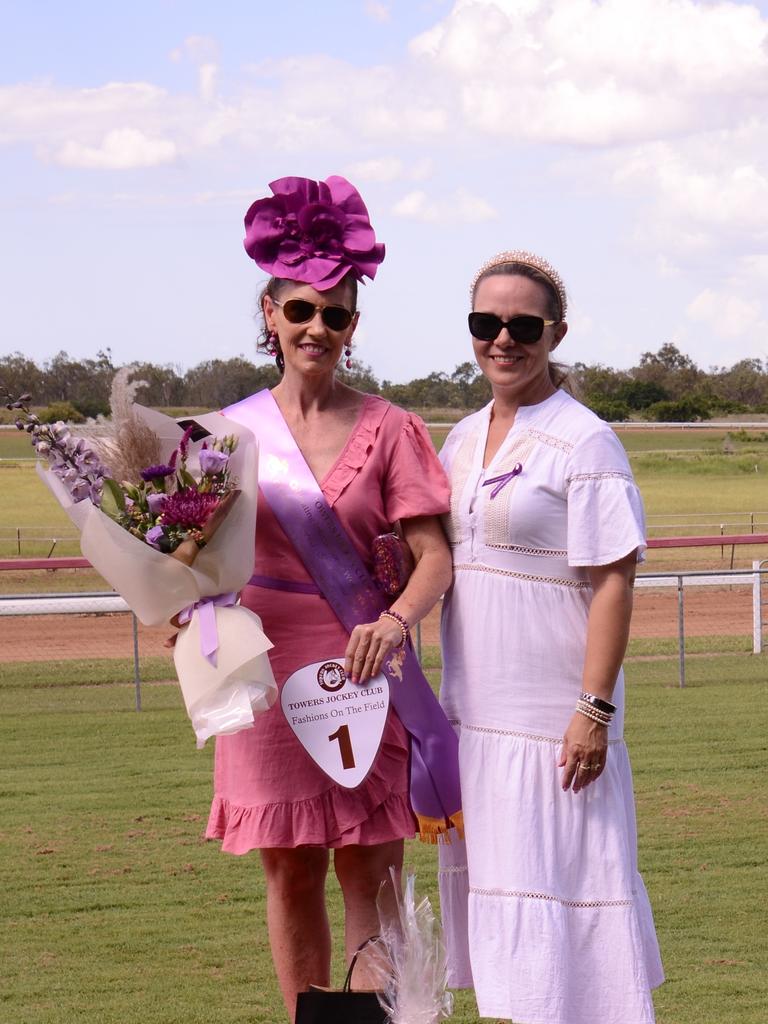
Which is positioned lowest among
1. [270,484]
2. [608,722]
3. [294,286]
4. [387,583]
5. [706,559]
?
[706,559]

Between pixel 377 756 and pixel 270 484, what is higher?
pixel 270 484

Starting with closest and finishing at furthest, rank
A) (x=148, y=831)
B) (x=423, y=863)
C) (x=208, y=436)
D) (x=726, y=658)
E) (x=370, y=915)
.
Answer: (x=208, y=436), (x=370, y=915), (x=423, y=863), (x=148, y=831), (x=726, y=658)

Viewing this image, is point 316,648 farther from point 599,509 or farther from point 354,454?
point 599,509

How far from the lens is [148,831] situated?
6559 mm

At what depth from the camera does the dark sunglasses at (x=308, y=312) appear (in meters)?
2.96

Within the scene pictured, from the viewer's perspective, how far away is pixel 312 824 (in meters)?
2.97

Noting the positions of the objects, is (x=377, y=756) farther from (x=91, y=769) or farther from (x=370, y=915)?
(x=91, y=769)

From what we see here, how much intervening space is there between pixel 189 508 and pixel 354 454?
16.4 inches

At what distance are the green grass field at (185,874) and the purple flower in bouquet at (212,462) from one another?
1971 millimetres

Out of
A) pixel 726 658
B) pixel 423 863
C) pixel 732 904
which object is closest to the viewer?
pixel 732 904

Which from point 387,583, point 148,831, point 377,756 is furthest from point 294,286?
point 148,831

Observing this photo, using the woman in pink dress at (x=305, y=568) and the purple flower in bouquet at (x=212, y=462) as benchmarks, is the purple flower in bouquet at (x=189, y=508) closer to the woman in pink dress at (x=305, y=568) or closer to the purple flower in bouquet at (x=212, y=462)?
the purple flower in bouquet at (x=212, y=462)

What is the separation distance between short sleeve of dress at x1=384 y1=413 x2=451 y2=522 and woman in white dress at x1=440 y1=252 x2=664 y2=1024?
61mm

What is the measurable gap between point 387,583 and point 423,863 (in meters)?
3.14
